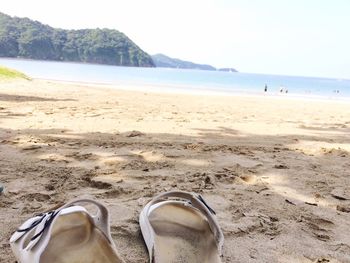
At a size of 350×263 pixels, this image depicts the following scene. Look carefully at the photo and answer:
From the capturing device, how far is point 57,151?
12.1 feet

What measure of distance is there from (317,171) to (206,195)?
136 cm

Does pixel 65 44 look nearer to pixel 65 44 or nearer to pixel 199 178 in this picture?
pixel 65 44

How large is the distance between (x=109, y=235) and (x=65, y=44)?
393 feet

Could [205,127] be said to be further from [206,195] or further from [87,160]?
[206,195]

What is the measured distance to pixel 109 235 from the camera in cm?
173

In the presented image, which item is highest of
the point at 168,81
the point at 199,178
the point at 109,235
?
the point at 109,235

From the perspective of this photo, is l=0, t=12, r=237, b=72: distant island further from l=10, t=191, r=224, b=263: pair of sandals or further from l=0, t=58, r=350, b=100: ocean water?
l=10, t=191, r=224, b=263: pair of sandals

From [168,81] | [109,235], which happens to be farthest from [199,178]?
[168,81]

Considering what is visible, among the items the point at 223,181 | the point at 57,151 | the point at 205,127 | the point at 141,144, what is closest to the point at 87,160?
the point at 57,151

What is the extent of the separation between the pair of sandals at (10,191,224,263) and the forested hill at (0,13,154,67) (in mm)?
103444

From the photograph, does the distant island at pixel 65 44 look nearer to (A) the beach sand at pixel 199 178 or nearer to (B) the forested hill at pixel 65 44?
(B) the forested hill at pixel 65 44

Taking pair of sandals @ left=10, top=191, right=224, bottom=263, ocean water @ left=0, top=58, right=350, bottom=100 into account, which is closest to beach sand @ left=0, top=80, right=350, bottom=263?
pair of sandals @ left=10, top=191, right=224, bottom=263

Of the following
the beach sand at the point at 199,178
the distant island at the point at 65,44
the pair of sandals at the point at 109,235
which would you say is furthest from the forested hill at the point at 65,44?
the pair of sandals at the point at 109,235

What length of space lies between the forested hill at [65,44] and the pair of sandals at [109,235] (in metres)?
103
